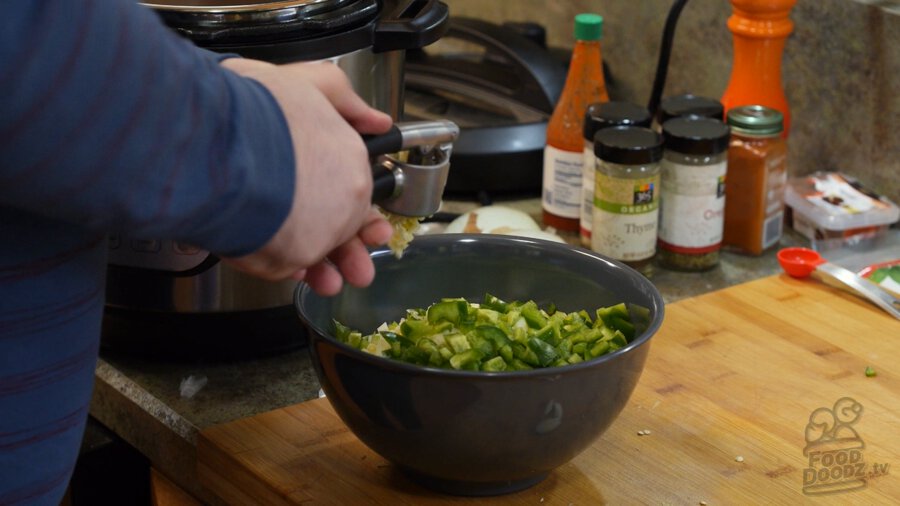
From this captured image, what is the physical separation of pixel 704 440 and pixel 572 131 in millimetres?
478

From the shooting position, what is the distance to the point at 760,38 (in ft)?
4.00

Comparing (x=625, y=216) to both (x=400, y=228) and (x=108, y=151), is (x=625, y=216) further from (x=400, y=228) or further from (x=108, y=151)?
(x=108, y=151)

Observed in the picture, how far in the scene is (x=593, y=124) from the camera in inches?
45.6

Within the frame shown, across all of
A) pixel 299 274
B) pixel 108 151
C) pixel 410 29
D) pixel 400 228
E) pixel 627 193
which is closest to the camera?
pixel 108 151

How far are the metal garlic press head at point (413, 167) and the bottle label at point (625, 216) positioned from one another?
0.43 meters

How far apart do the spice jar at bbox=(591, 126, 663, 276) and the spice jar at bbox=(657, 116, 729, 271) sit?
1.1 inches

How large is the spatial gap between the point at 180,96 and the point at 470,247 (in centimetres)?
40

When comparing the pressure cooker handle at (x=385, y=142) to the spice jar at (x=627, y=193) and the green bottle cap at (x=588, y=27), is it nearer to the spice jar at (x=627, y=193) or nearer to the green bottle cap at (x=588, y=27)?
the spice jar at (x=627, y=193)

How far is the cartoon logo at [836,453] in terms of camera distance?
79cm

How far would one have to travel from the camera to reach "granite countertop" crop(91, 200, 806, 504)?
2.94 ft

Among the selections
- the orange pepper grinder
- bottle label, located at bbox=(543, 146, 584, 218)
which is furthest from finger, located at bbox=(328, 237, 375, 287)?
the orange pepper grinder

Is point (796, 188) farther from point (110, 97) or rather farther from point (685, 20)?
point (110, 97)

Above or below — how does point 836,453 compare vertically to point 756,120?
below

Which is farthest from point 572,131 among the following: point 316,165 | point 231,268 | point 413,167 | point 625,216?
point 316,165
